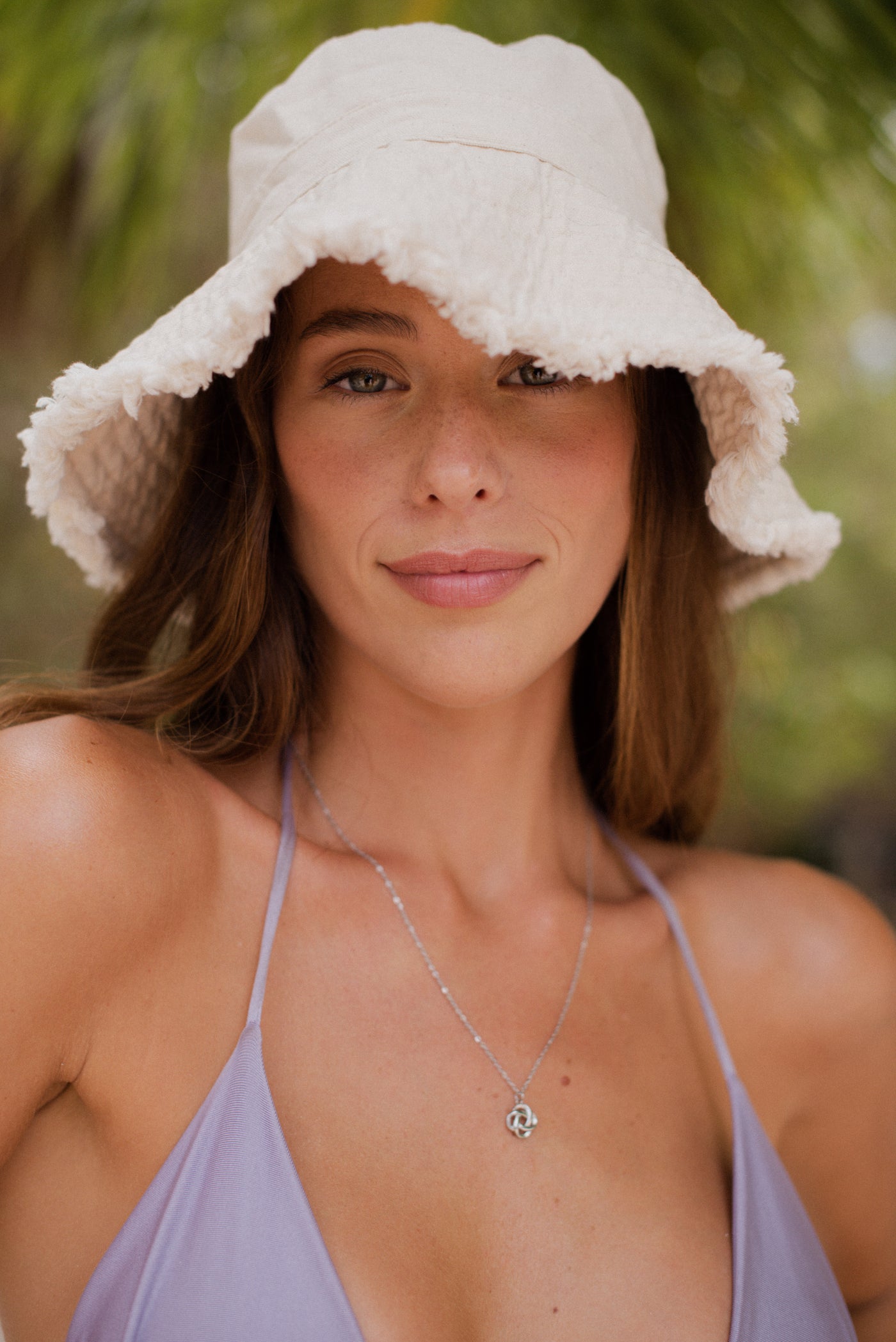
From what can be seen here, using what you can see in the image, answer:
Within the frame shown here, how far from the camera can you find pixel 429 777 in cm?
170

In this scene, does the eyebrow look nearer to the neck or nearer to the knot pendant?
the neck

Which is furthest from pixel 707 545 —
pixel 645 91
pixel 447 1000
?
pixel 645 91

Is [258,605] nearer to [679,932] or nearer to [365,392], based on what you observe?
[365,392]

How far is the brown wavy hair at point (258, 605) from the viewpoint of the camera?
61.1 inches

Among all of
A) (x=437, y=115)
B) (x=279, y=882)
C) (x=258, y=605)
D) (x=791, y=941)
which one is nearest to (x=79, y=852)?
(x=279, y=882)

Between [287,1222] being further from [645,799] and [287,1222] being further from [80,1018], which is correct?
[645,799]

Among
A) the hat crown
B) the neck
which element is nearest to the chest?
the neck

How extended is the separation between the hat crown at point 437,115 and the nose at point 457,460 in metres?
0.27

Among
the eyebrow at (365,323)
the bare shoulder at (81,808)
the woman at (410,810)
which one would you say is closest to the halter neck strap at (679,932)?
the woman at (410,810)

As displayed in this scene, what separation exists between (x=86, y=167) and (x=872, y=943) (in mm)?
1987

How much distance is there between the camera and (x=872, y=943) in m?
1.93

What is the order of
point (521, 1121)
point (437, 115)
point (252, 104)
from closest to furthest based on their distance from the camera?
point (437, 115) < point (521, 1121) < point (252, 104)

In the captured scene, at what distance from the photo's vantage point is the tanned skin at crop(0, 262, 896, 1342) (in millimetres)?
1328

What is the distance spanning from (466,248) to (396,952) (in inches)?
34.8
